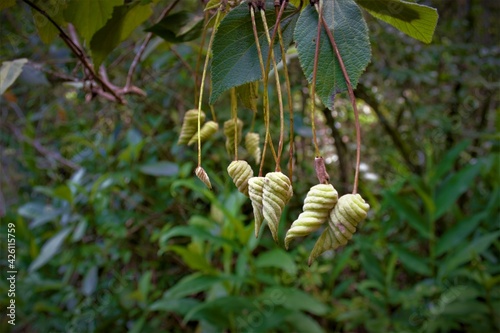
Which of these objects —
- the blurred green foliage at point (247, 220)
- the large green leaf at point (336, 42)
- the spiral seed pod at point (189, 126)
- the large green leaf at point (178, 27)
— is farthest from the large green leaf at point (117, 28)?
the blurred green foliage at point (247, 220)

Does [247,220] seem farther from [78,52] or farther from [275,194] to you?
[275,194]

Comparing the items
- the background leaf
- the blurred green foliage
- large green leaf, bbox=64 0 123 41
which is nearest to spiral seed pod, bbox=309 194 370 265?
large green leaf, bbox=64 0 123 41

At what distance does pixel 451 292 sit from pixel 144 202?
3.37ft

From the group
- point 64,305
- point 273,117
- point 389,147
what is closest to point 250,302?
point 273,117

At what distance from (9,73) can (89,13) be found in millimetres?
139

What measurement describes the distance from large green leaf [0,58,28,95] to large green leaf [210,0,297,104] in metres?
0.27

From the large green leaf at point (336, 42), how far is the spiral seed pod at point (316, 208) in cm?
9

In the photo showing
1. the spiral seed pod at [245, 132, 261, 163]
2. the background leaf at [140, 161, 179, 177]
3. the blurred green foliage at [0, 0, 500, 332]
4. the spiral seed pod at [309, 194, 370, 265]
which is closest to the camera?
the spiral seed pod at [309, 194, 370, 265]

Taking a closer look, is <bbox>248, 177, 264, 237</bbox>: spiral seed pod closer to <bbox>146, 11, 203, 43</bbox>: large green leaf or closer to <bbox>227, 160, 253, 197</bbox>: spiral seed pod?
<bbox>227, 160, 253, 197</bbox>: spiral seed pod

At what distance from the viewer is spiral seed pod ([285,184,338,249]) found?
31 centimetres

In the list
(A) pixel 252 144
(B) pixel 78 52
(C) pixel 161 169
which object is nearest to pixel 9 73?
(B) pixel 78 52

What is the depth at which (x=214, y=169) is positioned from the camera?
63.7 inches

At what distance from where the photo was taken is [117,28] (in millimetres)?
546

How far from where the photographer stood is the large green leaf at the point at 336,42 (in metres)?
0.38
